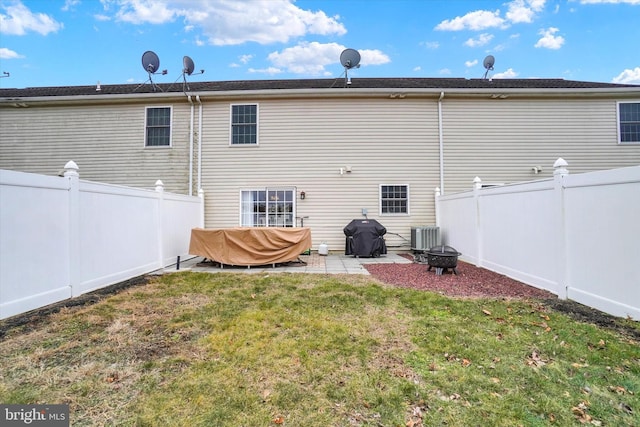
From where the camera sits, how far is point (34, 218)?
4.04 metres

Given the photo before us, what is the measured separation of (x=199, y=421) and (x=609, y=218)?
5.24 metres

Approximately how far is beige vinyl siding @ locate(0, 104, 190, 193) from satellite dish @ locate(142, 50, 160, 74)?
163cm

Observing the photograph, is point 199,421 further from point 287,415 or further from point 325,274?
point 325,274

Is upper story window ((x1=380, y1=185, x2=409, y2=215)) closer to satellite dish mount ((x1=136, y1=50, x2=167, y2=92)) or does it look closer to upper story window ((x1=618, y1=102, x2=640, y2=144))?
upper story window ((x1=618, y1=102, x2=640, y2=144))

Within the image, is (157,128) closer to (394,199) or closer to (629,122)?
(394,199)

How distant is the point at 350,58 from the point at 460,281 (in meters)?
8.82

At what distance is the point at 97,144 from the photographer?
10312 mm

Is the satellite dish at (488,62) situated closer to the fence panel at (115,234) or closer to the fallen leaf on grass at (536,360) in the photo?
the fallen leaf on grass at (536,360)

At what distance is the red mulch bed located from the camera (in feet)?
16.5

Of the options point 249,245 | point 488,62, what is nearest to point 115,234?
point 249,245

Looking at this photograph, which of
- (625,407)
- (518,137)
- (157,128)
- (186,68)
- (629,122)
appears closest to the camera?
(625,407)

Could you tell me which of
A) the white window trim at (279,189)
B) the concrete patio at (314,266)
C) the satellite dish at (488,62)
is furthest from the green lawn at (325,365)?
the satellite dish at (488,62)

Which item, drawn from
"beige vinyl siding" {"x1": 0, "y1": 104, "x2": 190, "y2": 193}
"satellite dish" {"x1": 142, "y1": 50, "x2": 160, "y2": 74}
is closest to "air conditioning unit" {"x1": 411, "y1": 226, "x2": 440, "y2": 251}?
"beige vinyl siding" {"x1": 0, "y1": 104, "x2": 190, "y2": 193}

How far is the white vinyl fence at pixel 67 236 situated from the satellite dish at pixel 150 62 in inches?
258
